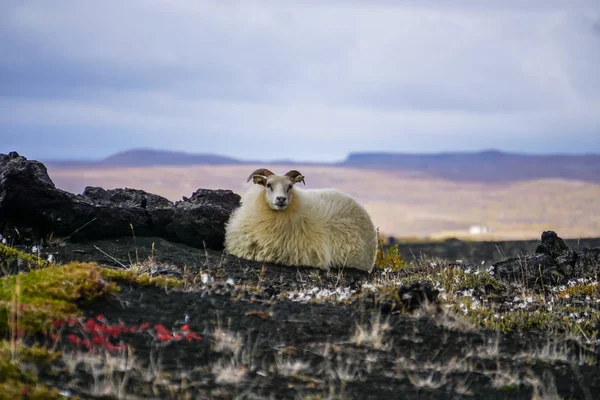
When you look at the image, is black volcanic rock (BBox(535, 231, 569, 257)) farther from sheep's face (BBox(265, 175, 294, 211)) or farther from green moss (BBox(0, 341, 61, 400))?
green moss (BBox(0, 341, 61, 400))

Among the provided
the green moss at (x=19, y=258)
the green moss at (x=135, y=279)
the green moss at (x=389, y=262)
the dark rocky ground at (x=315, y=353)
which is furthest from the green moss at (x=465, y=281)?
the green moss at (x=19, y=258)

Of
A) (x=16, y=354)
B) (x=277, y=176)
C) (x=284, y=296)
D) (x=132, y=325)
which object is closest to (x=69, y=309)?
(x=132, y=325)

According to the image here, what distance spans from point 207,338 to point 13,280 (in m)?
2.72

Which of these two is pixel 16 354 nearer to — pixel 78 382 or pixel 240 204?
pixel 78 382

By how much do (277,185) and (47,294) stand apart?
6.66 m

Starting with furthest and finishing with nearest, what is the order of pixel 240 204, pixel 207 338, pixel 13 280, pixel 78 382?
pixel 240 204 → pixel 13 280 → pixel 207 338 → pixel 78 382

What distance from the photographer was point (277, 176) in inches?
581

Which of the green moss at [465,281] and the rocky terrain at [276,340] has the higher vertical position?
the green moss at [465,281]

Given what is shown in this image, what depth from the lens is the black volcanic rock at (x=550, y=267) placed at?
14.7 meters

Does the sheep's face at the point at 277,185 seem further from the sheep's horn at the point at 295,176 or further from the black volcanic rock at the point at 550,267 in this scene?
the black volcanic rock at the point at 550,267

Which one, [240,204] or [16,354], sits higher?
[240,204]

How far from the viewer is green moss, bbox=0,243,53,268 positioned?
12484mm

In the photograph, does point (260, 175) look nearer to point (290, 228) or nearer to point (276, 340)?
point (290, 228)

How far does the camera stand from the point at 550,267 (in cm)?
1510
